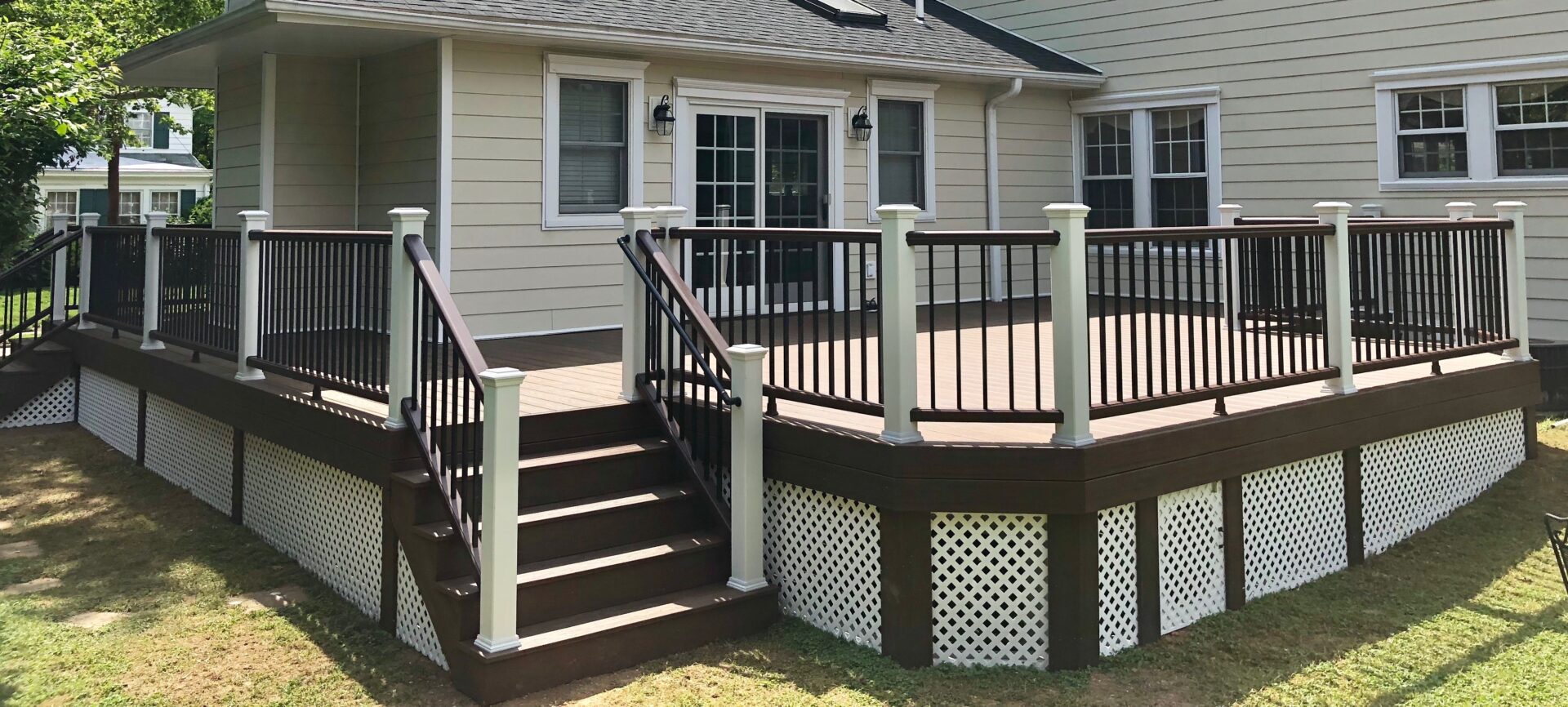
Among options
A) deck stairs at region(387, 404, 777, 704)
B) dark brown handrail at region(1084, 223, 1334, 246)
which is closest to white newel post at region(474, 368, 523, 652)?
deck stairs at region(387, 404, 777, 704)

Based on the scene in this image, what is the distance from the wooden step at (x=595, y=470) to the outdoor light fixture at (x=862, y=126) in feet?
18.3

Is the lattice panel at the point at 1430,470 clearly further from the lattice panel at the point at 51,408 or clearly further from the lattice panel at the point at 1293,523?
the lattice panel at the point at 51,408

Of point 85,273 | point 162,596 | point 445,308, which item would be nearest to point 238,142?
point 85,273

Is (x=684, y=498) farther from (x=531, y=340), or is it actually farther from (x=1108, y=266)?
(x=1108, y=266)

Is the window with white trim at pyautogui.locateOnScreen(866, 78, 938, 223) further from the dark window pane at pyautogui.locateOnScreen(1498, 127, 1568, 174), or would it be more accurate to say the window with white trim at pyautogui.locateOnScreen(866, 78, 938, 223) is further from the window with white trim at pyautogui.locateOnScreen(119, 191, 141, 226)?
the window with white trim at pyautogui.locateOnScreen(119, 191, 141, 226)

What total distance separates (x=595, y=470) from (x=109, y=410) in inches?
214

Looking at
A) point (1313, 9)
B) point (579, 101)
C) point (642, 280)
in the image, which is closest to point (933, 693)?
point (642, 280)

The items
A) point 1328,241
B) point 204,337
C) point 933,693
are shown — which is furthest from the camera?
point 204,337

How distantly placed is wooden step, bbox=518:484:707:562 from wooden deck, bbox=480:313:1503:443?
56cm

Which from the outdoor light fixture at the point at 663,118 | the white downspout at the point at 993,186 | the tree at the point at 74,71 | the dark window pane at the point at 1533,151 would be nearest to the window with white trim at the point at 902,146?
the white downspout at the point at 993,186

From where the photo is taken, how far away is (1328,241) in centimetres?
551

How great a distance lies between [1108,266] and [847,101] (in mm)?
4193

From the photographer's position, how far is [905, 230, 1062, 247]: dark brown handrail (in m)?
4.34

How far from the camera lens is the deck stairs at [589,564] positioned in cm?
422
